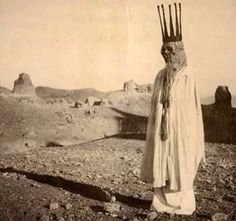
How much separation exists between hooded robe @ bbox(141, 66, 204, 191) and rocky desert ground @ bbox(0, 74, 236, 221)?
1.00ft

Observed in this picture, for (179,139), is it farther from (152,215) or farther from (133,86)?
(133,86)

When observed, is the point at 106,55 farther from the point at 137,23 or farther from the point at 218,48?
the point at 218,48

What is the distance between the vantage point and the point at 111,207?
3.40m

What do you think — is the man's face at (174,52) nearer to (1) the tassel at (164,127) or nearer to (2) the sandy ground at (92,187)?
(1) the tassel at (164,127)

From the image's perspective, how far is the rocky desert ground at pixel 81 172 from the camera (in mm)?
3438

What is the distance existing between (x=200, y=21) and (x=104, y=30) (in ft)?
3.75

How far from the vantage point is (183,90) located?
3.29 meters

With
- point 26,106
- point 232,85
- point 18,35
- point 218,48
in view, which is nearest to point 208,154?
point 232,85

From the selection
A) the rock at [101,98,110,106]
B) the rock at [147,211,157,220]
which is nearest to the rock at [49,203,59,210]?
the rock at [147,211,157,220]

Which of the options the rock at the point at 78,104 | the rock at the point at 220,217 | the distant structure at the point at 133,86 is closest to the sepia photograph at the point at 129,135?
the rock at the point at 220,217

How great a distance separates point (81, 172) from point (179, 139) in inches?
74.6

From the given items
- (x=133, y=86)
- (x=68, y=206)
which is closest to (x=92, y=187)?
(x=68, y=206)

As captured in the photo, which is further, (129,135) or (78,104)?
(78,104)

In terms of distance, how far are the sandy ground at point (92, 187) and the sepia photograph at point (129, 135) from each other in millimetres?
10
